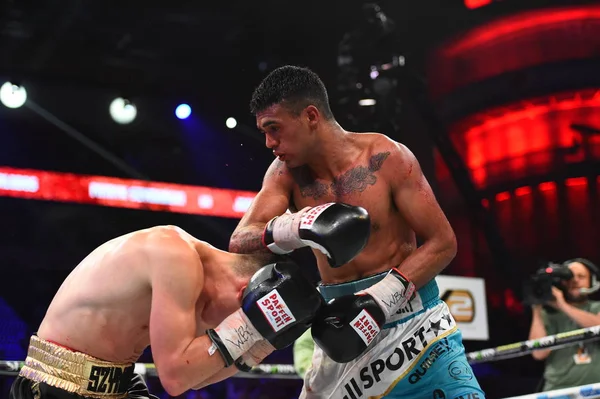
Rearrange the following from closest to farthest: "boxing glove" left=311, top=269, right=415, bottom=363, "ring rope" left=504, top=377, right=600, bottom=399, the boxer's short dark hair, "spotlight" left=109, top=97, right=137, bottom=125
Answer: "boxing glove" left=311, top=269, right=415, bottom=363 → the boxer's short dark hair → "ring rope" left=504, top=377, right=600, bottom=399 → "spotlight" left=109, top=97, right=137, bottom=125

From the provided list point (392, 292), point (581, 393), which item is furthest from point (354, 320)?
point (581, 393)

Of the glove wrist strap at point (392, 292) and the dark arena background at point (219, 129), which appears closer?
the glove wrist strap at point (392, 292)

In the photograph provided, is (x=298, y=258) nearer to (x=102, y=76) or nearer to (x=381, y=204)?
(x=102, y=76)

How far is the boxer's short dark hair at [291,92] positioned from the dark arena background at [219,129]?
3574mm

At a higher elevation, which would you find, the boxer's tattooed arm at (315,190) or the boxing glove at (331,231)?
the boxer's tattooed arm at (315,190)

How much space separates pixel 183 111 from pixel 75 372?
17.2 feet

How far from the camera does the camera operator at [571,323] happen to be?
13.2 feet

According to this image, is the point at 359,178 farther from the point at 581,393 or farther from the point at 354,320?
the point at 581,393

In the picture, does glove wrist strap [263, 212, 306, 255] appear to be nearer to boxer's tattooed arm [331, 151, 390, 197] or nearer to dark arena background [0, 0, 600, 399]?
boxer's tattooed arm [331, 151, 390, 197]

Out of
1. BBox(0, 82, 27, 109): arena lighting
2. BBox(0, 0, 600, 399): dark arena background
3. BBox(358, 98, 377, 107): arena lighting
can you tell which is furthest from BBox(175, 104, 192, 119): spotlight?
BBox(358, 98, 377, 107): arena lighting

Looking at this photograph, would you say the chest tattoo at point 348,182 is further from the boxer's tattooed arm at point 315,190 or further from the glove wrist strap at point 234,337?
the glove wrist strap at point 234,337

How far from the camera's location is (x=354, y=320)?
2057 mm

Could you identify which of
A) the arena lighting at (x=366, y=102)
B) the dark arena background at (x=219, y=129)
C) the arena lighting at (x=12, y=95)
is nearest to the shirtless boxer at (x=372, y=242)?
the dark arena background at (x=219, y=129)

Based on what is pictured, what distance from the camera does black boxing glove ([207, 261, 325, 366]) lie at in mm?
1964
